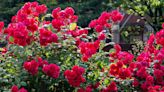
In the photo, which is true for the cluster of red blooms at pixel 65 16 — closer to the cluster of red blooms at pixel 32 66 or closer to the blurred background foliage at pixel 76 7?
the cluster of red blooms at pixel 32 66

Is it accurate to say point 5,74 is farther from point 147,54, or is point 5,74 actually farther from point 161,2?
point 161,2

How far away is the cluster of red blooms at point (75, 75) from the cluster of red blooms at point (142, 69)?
344 mm

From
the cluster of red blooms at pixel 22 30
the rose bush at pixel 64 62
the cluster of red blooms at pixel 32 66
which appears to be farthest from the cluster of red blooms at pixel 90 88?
the cluster of red blooms at pixel 22 30

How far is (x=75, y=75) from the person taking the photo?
2770 mm

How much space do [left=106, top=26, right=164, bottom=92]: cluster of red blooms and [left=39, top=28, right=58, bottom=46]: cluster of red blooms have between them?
20.6 inches

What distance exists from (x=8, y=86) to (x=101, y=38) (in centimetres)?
91

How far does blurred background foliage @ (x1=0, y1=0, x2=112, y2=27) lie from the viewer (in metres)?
20.7

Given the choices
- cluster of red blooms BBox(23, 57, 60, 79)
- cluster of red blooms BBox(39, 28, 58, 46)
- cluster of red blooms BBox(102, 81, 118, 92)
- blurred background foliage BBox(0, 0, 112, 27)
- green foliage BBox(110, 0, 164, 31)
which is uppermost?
cluster of red blooms BBox(39, 28, 58, 46)

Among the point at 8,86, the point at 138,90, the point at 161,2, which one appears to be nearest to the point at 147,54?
the point at 138,90

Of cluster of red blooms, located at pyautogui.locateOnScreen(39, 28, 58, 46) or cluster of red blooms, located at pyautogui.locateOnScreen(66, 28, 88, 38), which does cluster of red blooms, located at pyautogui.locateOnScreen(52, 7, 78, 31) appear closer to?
cluster of red blooms, located at pyautogui.locateOnScreen(66, 28, 88, 38)

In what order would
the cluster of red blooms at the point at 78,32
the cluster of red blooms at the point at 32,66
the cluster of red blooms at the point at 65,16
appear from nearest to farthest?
the cluster of red blooms at the point at 32,66, the cluster of red blooms at the point at 78,32, the cluster of red blooms at the point at 65,16

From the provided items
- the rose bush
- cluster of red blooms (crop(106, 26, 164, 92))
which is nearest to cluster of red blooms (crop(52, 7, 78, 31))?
the rose bush

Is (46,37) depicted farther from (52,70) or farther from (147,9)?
(147,9)

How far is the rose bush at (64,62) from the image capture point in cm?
282
